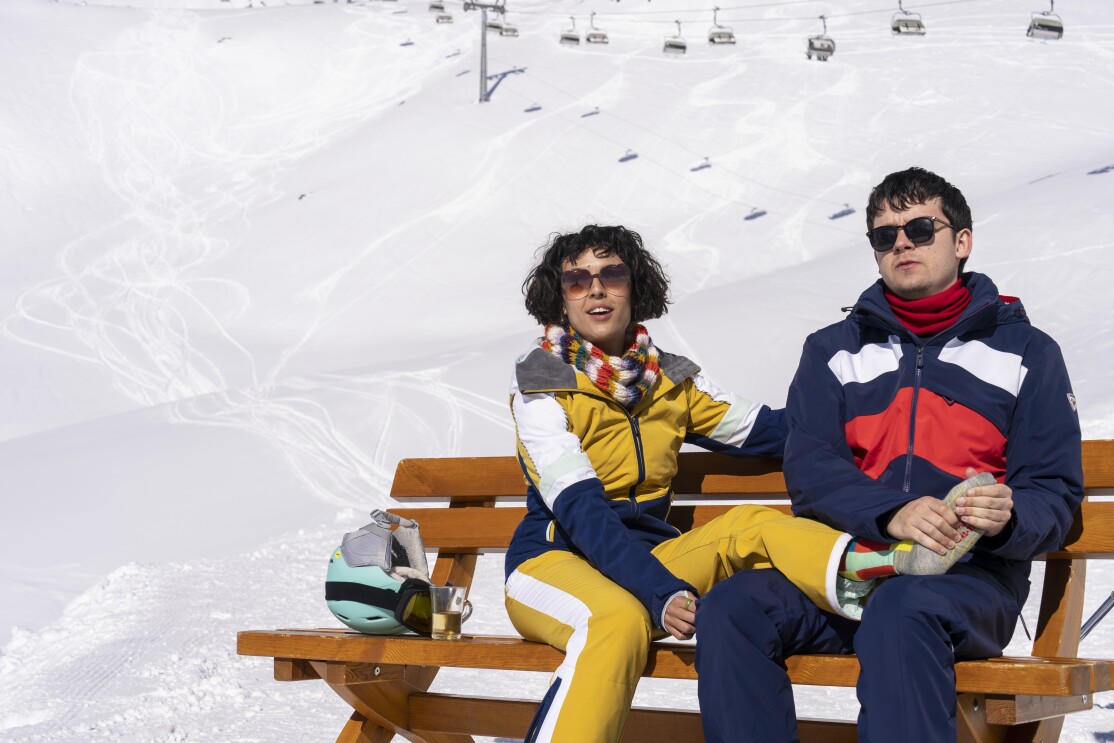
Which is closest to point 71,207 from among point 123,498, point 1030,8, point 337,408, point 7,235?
point 7,235

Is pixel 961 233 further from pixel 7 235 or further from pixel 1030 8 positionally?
pixel 1030 8

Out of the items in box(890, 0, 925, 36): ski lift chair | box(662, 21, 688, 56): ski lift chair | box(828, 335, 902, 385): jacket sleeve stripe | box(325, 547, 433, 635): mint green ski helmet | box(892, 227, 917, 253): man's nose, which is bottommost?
box(662, 21, 688, 56): ski lift chair

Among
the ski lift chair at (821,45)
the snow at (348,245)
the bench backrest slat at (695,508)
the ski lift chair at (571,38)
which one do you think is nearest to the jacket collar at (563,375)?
the bench backrest slat at (695,508)

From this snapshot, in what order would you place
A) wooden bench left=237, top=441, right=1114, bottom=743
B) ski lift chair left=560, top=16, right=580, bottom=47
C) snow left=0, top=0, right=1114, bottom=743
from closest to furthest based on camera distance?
wooden bench left=237, top=441, right=1114, bottom=743, snow left=0, top=0, right=1114, bottom=743, ski lift chair left=560, top=16, right=580, bottom=47

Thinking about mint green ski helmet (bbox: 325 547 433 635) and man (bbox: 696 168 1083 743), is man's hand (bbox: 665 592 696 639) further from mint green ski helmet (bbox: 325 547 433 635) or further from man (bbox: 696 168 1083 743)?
mint green ski helmet (bbox: 325 547 433 635)

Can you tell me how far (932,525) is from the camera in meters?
2.79

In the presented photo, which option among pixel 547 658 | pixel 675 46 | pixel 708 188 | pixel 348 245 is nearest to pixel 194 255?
pixel 348 245

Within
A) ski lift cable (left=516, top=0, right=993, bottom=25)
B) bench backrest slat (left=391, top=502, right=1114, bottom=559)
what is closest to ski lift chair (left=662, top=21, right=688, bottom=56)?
ski lift cable (left=516, top=0, right=993, bottom=25)

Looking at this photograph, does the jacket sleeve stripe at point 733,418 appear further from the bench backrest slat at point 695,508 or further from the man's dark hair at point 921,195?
the man's dark hair at point 921,195

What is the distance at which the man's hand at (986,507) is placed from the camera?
107 inches

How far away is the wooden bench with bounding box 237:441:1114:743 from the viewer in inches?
105

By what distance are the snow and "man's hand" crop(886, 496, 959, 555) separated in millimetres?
2023

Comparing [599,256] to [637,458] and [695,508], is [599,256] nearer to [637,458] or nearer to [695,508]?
[637,458]

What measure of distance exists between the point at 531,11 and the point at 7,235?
Result: 2283 centimetres
